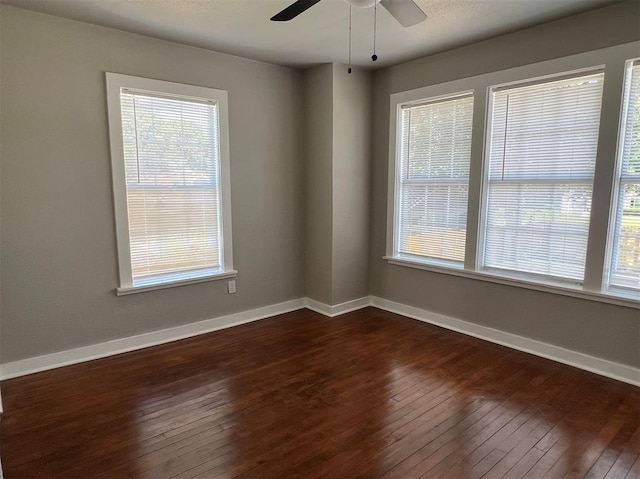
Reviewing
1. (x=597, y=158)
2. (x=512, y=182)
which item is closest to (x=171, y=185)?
(x=512, y=182)

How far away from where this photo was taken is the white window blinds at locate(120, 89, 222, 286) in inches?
125

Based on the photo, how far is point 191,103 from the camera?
3.44 meters

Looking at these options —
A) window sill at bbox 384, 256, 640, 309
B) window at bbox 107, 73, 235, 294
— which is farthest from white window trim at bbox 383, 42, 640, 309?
window at bbox 107, 73, 235, 294

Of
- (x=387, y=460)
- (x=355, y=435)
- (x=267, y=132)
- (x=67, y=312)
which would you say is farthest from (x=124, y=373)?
(x=267, y=132)

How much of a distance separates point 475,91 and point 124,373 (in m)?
3.74

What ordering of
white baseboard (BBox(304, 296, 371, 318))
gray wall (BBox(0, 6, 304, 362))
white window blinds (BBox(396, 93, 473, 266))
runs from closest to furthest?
gray wall (BBox(0, 6, 304, 362))
white window blinds (BBox(396, 93, 473, 266))
white baseboard (BBox(304, 296, 371, 318))

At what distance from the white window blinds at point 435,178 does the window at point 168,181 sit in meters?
1.88

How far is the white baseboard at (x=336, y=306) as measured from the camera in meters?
4.20

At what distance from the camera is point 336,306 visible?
13.8 ft

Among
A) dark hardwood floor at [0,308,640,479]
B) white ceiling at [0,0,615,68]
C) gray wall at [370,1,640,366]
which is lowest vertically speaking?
dark hardwood floor at [0,308,640,479]

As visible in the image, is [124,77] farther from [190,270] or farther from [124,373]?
[124,373]

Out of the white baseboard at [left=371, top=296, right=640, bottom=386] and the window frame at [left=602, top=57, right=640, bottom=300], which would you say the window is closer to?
the white baseboard at [left=371, top=296, right=640, bottom=386]

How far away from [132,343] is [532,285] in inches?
136

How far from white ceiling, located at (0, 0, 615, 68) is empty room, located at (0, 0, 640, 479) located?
26 mm
